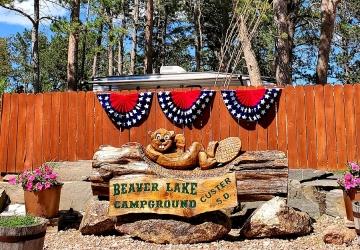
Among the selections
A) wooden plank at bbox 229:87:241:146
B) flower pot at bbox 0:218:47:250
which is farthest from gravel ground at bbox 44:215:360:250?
wooden plank at bbox 229:87:241:146

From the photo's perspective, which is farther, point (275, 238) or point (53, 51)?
point (53, 51)

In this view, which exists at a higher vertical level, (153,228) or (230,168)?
→ (230,168)

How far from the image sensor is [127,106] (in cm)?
927

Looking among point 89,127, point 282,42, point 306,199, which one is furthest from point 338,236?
point 282,42

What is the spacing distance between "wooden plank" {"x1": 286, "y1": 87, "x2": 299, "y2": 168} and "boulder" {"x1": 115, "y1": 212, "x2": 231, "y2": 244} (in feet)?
9.80

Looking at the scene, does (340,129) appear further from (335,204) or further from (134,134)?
(134,134)

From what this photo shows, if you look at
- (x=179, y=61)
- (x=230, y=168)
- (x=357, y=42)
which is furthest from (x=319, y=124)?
(x=179, y=61)

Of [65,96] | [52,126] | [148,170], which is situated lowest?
[148,170]

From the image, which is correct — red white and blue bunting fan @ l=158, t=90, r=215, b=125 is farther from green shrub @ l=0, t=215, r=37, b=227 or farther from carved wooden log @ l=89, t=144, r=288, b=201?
green shrub @ l=0, t=215, r=37, b=227

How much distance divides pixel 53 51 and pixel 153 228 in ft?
117

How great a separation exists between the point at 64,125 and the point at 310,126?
5008mm

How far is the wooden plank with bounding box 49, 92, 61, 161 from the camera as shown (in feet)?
31.3

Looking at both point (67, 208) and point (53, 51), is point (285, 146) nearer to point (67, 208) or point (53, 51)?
point (67, 208)

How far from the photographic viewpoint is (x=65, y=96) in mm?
9523
